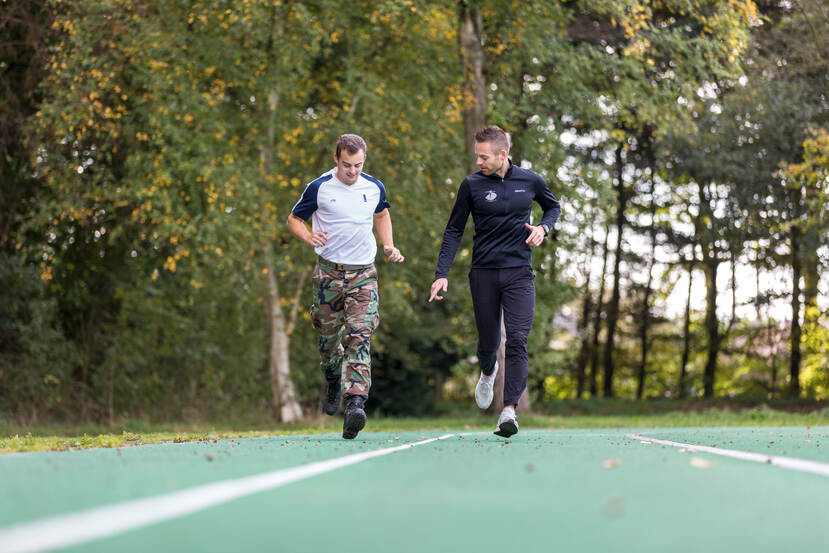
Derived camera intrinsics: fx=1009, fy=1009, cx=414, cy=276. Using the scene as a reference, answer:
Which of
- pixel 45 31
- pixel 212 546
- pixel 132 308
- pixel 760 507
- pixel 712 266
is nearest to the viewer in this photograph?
pixel 212 546

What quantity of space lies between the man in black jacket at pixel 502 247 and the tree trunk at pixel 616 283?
83.9ft

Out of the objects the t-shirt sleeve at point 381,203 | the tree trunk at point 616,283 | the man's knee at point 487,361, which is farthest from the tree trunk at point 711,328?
the t-shirt sleeve at point 381,203

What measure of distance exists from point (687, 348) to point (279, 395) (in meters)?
22.1

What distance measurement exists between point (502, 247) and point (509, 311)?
20.2 inches

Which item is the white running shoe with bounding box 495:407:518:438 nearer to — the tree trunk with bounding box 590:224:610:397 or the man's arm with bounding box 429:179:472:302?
the man's arm with bounding box 429:179:472:302

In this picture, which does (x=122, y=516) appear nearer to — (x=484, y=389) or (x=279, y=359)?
(x=484, y=389)

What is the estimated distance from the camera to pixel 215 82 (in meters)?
16.0

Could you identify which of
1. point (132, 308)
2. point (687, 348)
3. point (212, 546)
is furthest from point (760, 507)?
point (687, 348)

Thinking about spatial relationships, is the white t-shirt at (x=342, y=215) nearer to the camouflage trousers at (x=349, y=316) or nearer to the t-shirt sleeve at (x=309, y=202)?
the t-shirt sleeve at (x=309, y=202)

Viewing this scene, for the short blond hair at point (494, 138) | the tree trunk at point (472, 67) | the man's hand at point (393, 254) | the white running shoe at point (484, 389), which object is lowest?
the white running shoe at point (484, 389)

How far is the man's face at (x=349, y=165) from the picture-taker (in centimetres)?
779

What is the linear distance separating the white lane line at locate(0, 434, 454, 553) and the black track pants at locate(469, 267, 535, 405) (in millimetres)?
3684

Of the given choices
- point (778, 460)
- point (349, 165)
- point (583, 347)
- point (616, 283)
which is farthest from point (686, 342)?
point (778, 460)

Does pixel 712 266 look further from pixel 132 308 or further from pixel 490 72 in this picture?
pixel 132 308
